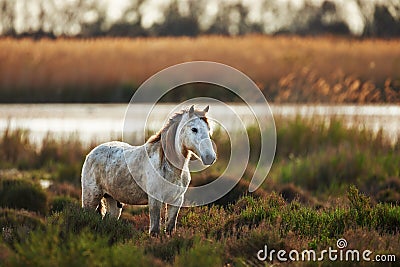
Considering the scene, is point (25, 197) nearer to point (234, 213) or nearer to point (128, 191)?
point (234, 213)

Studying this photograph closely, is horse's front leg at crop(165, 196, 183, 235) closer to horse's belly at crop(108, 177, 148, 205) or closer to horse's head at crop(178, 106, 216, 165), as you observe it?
horse's belly at crop(108, 177, 148, 205)

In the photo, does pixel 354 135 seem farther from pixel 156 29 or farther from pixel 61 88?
pixel 156 29

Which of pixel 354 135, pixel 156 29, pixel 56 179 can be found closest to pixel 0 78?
pixel 56 179

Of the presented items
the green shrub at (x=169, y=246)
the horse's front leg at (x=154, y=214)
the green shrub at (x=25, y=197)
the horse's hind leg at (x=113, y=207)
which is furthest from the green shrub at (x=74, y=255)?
the green shrub at (x=25, y=197)

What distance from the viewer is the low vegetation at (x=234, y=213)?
237 inches

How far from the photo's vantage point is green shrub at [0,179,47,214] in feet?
34.8

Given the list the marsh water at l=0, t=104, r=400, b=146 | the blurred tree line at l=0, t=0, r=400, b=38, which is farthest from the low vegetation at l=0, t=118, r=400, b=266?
the blurred tree line at l=0, t=0, r=400, b=38

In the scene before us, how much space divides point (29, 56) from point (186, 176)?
50.5 feet

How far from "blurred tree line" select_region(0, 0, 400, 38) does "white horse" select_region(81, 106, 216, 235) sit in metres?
23.1

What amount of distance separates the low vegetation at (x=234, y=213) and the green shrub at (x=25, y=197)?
15 mm

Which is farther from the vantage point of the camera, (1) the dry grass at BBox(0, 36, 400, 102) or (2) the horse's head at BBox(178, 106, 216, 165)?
(1) the dry grass at BBox(0, 36, 400, 102)

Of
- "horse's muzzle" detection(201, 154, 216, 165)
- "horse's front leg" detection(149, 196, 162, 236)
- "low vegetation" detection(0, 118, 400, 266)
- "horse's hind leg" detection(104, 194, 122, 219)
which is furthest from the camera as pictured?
"horse's hind leg" detection(104, 194, 122, 219)

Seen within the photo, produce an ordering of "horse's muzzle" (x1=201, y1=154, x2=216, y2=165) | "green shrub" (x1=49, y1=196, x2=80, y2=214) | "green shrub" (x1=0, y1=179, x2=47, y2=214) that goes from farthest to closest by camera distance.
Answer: "green shrub" (x1=0, y1=179, x2=47, y2=214) → "green shrub" (x1=49, y1=196, x2=80, y2=214) → "horse's muzzle" (x1=201, y1=154, x2=216, y2=165)

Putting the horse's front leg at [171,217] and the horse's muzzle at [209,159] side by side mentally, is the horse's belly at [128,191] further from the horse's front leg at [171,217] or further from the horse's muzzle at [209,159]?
the horse's muzzle at [209,159]
